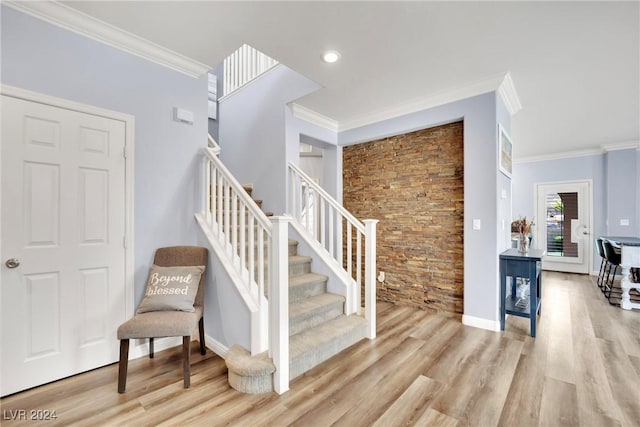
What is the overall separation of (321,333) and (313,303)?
311mm

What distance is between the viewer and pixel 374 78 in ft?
10.0

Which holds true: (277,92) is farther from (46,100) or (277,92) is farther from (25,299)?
(25,299)

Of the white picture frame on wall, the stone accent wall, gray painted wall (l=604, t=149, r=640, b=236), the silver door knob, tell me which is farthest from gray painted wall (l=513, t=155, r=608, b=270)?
the silver door knob

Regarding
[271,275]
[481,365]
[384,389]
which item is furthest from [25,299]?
[481,365]

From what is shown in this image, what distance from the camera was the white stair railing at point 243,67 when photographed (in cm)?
407

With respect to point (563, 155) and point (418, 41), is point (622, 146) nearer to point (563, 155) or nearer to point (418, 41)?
point (563, 155)

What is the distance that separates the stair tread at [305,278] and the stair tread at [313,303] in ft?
0.55

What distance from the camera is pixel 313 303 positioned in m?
2.76

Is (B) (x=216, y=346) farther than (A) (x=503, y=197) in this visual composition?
No

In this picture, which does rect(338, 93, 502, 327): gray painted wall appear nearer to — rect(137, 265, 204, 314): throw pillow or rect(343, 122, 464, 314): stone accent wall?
rect(343, 122, 464, 314): stone accent wall

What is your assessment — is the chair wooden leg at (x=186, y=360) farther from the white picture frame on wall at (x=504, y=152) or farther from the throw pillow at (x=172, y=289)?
the white picture frame on wall at (x=504, y=152)

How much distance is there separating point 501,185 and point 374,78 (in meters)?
1.92

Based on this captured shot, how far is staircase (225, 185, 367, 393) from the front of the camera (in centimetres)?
197

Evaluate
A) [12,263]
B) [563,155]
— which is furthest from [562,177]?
[12,263]
